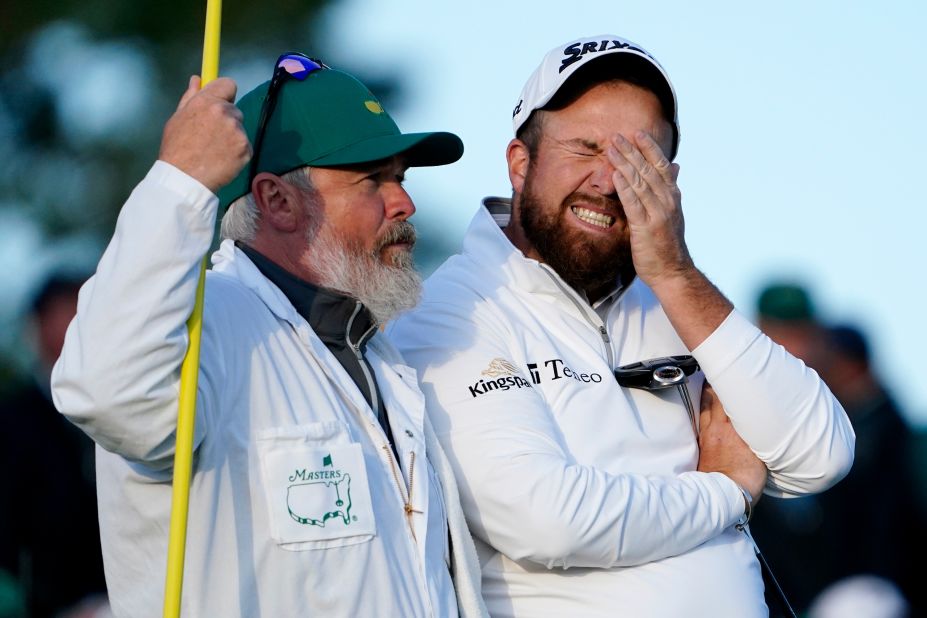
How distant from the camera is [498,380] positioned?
4297mm

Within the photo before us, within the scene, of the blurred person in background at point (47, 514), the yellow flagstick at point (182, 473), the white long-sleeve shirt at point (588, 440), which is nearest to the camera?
the yellow flagstick at point (182, 473)

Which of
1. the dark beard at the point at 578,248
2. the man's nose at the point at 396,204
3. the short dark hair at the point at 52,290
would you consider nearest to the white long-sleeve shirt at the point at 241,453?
the man's nose at the point at 396,204

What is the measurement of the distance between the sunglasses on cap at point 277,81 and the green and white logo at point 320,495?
3.17ft

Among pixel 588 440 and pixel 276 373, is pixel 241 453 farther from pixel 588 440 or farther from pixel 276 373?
pixel 588 440

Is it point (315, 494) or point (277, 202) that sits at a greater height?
point (277, 202)

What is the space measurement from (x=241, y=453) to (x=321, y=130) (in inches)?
41.2

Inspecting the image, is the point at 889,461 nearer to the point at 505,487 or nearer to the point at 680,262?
the point at 680,262

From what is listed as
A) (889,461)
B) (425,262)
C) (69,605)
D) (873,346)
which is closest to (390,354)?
(69,605)

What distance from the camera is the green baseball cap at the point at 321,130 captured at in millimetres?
4262

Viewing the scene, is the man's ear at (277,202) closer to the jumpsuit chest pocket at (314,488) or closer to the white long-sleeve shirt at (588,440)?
the white long-sleeve shirt at (588,440)

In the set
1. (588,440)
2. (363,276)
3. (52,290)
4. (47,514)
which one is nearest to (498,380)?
(588,440)

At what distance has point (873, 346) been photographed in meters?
7.73

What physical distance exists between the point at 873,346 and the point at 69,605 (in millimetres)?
3925

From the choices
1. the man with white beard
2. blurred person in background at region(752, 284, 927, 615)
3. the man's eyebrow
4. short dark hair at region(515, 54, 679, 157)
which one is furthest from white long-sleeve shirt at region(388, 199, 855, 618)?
blurred person in background at region(752, 284, 927, 615)
